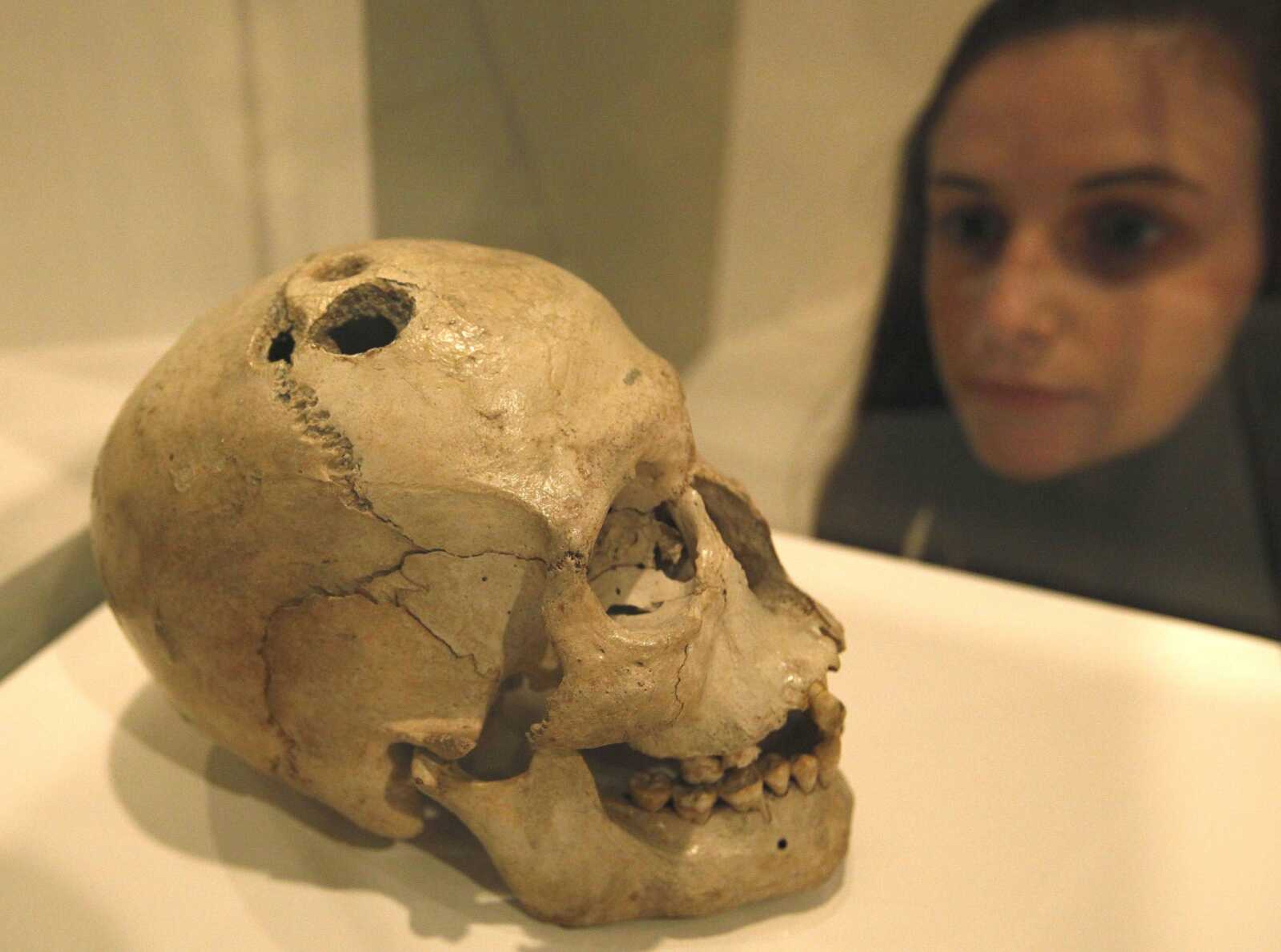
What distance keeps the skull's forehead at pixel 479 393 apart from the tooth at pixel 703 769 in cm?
29

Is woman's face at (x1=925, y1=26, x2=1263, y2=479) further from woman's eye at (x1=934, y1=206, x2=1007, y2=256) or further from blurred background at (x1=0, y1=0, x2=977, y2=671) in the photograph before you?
blurred background at (x1=0, y1=0, x2=977, y2=671)

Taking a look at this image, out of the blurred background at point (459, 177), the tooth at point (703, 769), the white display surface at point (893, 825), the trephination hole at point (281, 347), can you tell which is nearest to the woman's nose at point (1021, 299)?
the blurred background at point (459, 177)

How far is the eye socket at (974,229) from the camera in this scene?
1900 mm

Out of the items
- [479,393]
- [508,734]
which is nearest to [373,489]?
[479,393]

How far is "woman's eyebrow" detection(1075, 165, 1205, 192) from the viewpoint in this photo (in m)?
1.77

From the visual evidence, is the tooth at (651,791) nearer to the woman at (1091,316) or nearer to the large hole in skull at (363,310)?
the large hole in skull at (363,310)

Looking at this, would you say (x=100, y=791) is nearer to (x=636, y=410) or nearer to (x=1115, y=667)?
(x=636, y=410)

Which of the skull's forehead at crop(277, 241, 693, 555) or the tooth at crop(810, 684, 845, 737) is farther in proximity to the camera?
the tooth at crop(810, 684, 845, 737)

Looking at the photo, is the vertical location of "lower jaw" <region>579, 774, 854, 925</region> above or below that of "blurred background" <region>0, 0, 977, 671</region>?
below

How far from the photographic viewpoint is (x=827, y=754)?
4.00ft

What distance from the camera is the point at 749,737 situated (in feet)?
3.81

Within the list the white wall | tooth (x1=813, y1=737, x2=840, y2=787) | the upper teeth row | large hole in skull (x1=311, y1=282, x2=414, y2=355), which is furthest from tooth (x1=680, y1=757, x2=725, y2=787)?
the white wall

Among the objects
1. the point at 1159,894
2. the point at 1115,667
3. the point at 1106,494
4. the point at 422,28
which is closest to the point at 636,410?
the point at 1159,894

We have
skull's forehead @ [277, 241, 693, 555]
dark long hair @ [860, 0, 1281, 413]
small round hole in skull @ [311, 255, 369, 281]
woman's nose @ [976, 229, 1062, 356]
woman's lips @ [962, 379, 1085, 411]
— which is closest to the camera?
skull's forehead @ [277, 241, 693, 555]
